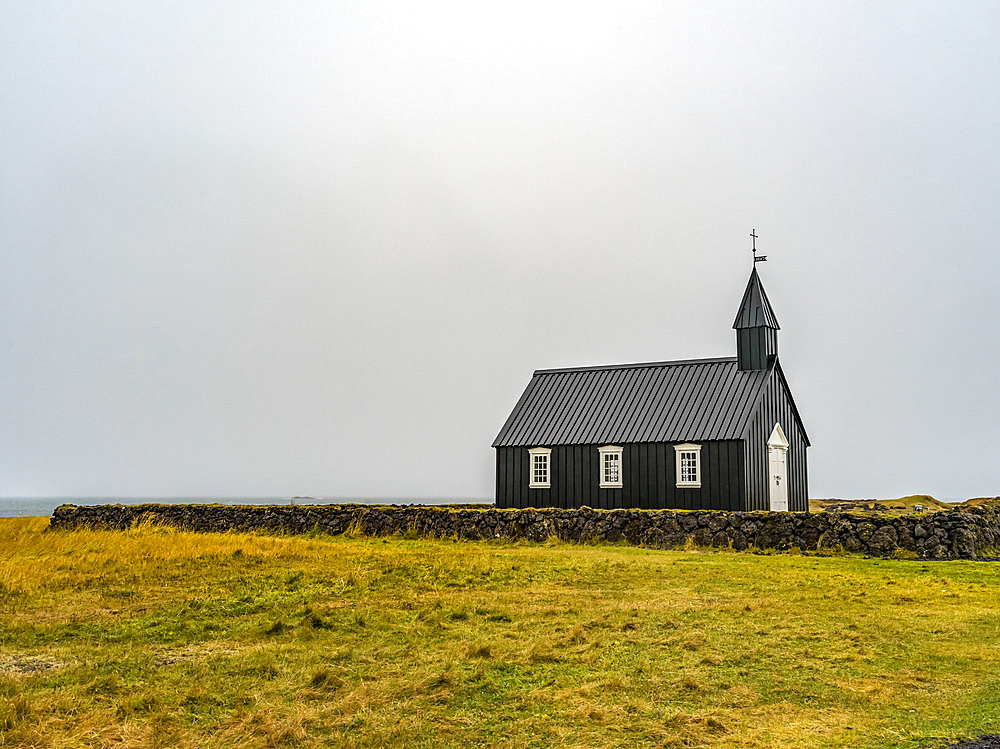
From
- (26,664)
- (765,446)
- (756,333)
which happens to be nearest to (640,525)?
(765,446)

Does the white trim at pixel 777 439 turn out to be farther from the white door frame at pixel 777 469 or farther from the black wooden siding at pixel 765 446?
the black wooden siding at pixel 765 446

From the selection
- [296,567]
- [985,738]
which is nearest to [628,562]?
[296,567]

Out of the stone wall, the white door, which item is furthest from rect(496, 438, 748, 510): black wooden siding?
the stone wall

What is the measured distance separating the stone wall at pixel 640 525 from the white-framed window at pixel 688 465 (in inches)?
193

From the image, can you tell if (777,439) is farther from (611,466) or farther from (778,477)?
(611,466)

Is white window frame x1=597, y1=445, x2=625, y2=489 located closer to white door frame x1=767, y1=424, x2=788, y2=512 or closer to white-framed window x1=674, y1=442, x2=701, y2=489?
white-framed window x1=674, y1=442, x2=701, y2=489

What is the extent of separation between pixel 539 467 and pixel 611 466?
3.00 metres

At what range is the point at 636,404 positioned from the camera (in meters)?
32.2

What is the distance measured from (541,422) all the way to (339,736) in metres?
26.7

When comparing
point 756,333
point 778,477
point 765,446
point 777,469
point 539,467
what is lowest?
point 778,477

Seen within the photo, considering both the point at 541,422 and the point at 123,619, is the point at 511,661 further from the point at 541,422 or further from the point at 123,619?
the point at 541,422

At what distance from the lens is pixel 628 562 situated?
18828 millimetres

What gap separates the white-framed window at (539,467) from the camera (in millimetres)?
32375

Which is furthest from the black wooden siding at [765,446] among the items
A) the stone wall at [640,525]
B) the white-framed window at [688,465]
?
the stone wall at [640,525]
